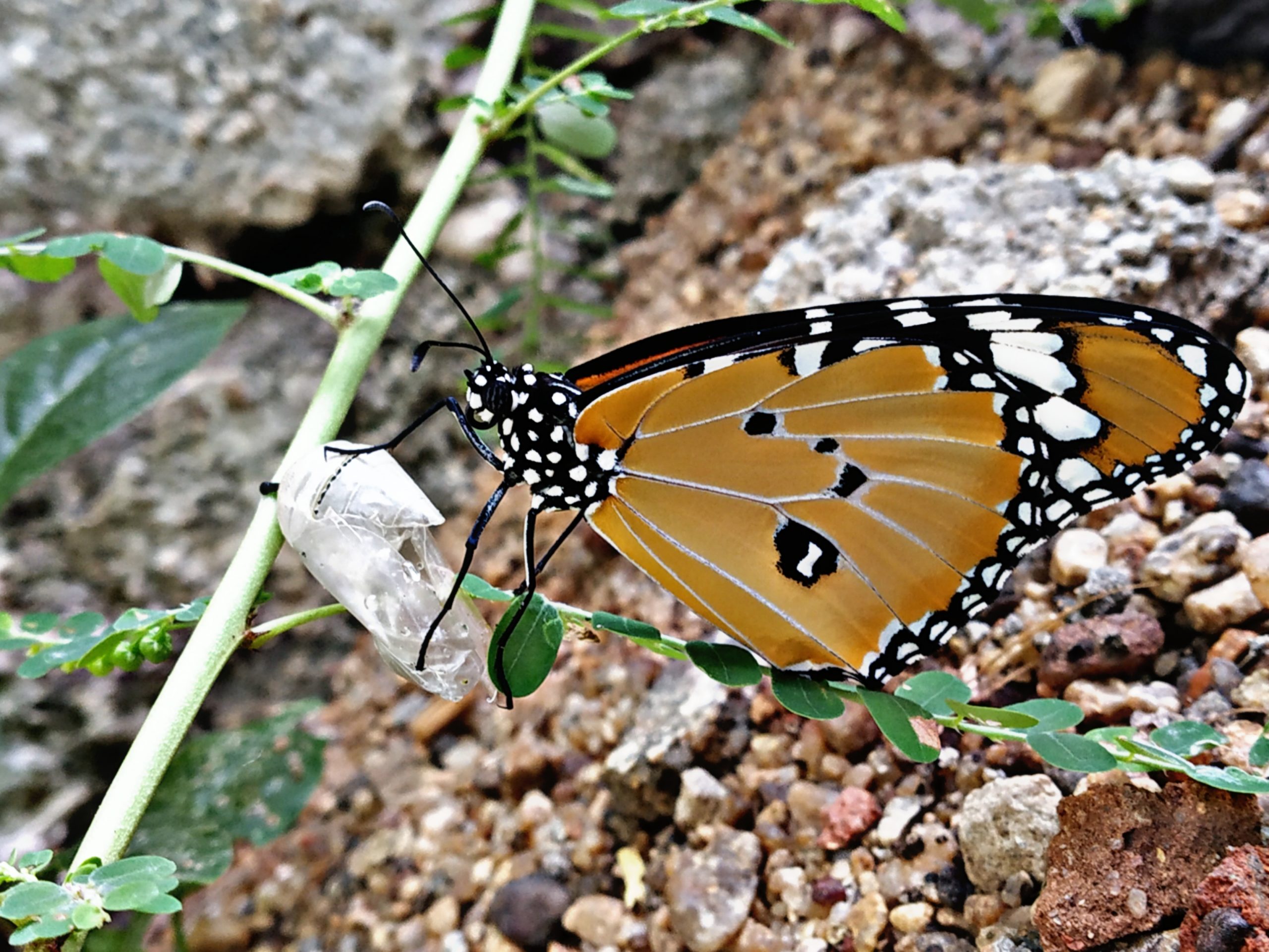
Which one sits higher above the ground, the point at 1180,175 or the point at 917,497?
the point at 1180,175

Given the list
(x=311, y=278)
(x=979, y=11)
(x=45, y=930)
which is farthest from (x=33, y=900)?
(x=979, y=11)

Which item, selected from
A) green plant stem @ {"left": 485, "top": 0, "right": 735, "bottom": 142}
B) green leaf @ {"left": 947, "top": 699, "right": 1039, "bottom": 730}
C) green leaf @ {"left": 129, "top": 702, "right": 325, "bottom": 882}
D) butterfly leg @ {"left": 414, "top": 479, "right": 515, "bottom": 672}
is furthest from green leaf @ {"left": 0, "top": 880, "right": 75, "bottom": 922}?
green plant stem @ {"left": 485, "top": 0, "right": 735, "bottom": 142}

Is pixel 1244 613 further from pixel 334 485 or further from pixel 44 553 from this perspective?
pixel 44 553

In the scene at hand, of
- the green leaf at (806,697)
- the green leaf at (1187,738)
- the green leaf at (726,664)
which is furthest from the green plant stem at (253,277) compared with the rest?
the green leaf at (1187,738)

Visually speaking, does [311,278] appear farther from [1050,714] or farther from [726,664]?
[1050,714]

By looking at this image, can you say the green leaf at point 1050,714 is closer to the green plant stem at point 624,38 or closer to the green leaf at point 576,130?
the green plant stem at point 624,38

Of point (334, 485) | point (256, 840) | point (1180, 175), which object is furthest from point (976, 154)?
point (256, 840)
